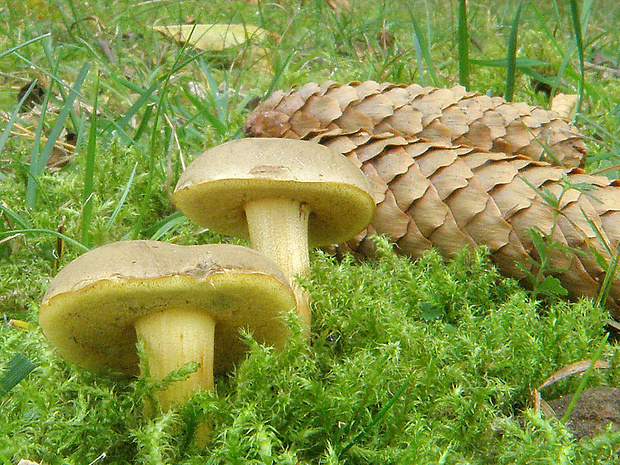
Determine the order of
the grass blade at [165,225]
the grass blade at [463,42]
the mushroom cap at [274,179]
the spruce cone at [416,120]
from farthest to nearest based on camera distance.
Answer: the grass blade at [463,42] → the spruce cone at [416,120] → the grass blade at [165,225] → the mushroom cap at [274,179]

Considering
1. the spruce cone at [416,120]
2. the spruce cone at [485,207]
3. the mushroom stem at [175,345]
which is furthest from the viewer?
the spruce cone at [416,120]

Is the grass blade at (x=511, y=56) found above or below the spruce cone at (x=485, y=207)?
above

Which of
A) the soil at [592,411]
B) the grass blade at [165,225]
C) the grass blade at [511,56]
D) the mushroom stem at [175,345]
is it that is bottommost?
the soil at [592,411]

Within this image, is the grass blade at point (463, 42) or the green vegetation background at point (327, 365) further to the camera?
the grass blade at point (463, 42)

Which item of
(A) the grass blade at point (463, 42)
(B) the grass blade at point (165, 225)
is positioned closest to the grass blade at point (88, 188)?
(B) the grass blade at point (165, 225)

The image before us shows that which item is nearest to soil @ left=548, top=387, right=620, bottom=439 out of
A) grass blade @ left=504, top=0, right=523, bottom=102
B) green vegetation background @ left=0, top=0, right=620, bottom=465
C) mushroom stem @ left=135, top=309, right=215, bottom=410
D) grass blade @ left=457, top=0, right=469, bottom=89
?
green vegetation background @ left=0, top=0, right=620, bottom=465

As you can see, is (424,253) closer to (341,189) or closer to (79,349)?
(341,189)

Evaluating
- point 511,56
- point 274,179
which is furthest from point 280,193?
point 511,56

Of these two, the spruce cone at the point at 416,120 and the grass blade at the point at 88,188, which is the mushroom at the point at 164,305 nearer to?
the grass blade at the point at 88,188
